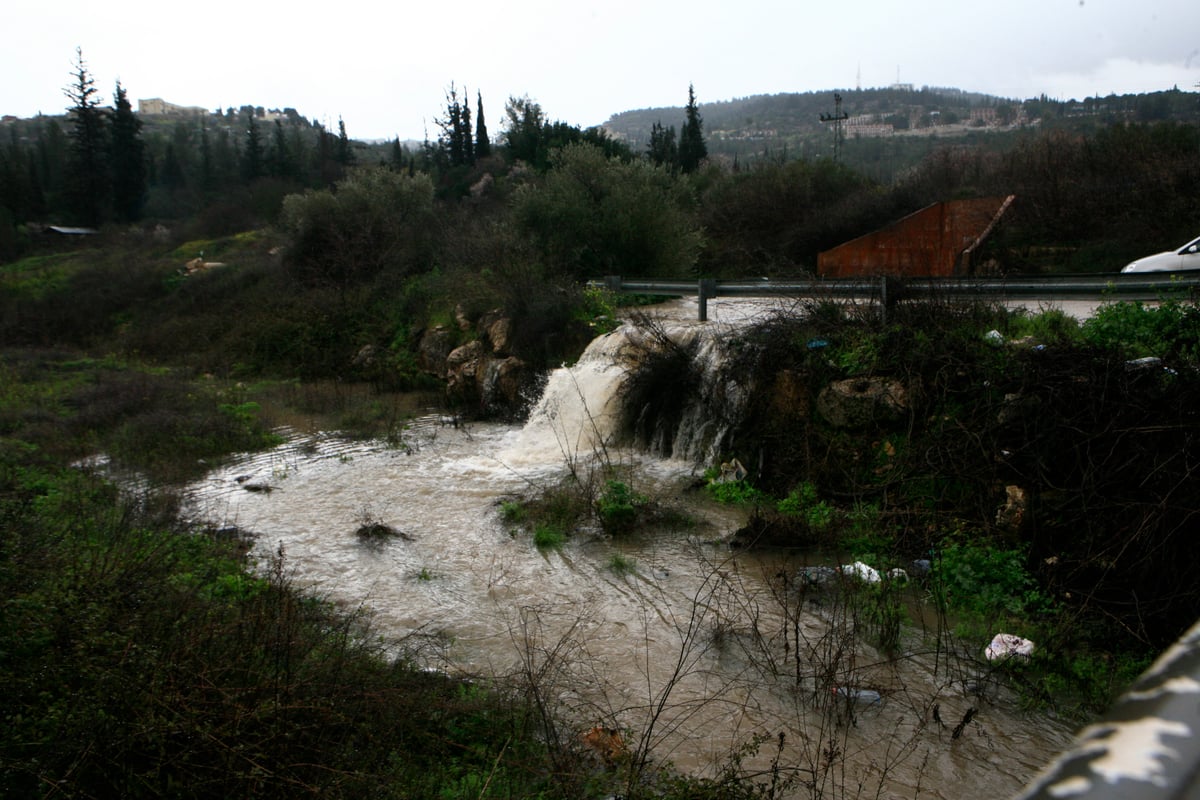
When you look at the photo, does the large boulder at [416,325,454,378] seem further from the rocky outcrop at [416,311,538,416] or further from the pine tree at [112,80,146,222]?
the pine tree at [112,80,146,222]

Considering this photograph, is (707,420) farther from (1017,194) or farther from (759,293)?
(1017,194)

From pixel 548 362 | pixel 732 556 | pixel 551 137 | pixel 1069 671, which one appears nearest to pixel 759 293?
pixel 548 362

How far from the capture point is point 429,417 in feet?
57.9

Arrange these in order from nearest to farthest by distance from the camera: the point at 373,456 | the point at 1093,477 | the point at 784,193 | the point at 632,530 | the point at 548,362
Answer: the point at 1093,477, the point at 632,530, the point at 373,456, the point at 548,362, the point at 784,193

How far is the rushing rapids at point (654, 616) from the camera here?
5.74 m

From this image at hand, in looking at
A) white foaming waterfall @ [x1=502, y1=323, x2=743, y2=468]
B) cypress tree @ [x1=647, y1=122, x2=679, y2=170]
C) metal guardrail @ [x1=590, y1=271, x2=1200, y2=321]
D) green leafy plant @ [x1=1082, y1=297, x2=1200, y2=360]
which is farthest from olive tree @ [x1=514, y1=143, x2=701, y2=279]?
cypress tree @ [x1=647, y1=122, x2=679, y2=170]

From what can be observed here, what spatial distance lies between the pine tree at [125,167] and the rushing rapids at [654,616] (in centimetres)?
5346

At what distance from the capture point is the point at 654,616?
26.0 feet

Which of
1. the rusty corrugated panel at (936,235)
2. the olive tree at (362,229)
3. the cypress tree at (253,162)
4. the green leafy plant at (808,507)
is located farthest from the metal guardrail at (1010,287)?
the cypress tree at (253,162)

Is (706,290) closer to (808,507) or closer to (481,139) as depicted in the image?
(808,507)

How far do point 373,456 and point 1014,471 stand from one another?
1026cm

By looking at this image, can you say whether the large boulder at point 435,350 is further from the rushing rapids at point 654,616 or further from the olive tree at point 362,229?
the rushing rapids at point 654,616

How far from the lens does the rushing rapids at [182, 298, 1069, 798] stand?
5.74 metres

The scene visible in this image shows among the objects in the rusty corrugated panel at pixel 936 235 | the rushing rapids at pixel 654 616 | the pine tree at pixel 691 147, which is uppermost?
the pine tree at pixel 691 147
